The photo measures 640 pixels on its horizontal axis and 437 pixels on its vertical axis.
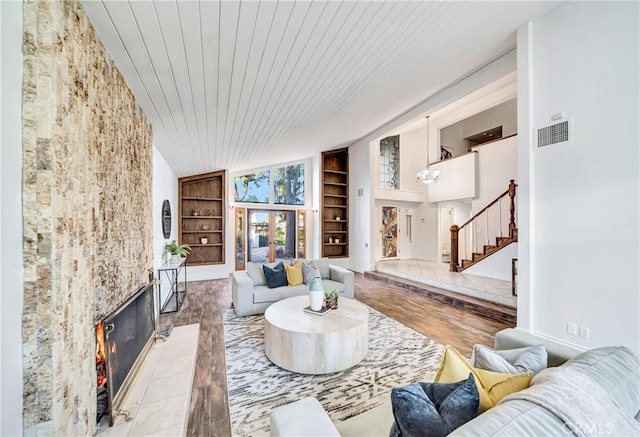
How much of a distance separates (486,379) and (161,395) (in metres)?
2.16

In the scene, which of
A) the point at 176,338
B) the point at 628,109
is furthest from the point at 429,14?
the point at 176,338

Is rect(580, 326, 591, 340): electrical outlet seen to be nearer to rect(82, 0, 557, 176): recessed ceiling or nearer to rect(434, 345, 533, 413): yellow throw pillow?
rect(434, 345, 533, 413): yellow throw pillow

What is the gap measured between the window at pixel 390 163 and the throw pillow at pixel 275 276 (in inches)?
221

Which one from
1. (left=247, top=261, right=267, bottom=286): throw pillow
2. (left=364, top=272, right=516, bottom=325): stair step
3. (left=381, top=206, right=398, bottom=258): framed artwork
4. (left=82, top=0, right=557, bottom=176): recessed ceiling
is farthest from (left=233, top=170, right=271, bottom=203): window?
(left=364, top=272, right=516, bottom=325): stair step

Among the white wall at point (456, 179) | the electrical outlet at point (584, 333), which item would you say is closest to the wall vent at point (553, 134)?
the electrical outlet at point (584, 333)

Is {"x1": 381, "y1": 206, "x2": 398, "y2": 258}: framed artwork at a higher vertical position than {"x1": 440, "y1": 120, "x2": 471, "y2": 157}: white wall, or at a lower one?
lower

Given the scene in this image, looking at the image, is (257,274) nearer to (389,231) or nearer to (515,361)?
(515,361)

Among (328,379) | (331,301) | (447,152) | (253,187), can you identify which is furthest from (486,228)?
(253,187)

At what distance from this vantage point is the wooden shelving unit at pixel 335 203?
8.28 m

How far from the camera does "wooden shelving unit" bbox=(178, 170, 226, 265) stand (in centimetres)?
693

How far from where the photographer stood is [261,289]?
13.7 ft

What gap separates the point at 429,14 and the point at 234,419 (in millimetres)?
3642

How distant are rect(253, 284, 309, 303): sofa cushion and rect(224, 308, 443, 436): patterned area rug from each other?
824 millimetres

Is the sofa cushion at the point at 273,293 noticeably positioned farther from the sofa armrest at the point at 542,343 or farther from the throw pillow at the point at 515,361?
the throw pillow at the point at 515,361
